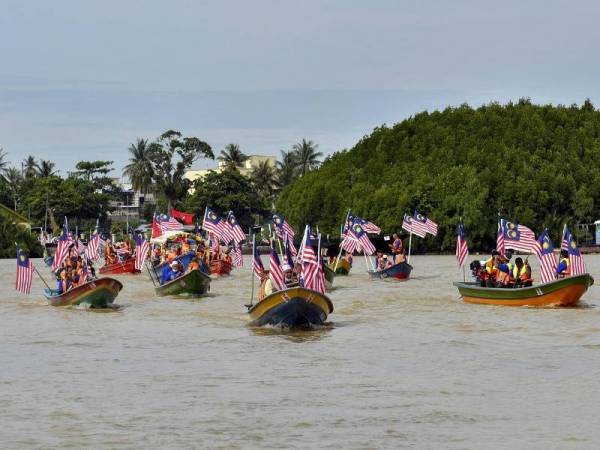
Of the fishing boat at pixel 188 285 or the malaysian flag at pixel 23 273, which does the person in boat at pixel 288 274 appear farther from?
the fishing boat at pixel 188 285

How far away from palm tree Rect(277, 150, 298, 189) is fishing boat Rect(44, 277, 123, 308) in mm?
118405

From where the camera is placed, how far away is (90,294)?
37312 mm

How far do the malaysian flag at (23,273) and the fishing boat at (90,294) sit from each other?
199cm

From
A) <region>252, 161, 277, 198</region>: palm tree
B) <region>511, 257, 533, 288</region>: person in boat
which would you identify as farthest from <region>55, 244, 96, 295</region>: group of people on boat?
<region>252, 161, 277, 198</region>: palm tree

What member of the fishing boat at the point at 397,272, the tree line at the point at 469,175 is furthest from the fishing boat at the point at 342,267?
the tree line at the point at 469,175

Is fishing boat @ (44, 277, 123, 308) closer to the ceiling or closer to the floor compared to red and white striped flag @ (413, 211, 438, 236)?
closer to the floor

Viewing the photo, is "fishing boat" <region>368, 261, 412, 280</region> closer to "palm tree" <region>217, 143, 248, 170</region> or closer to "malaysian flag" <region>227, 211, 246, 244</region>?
"malaysian flag" <region>227, 211, 246, 244</region>

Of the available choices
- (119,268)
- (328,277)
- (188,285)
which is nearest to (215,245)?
(119,268)

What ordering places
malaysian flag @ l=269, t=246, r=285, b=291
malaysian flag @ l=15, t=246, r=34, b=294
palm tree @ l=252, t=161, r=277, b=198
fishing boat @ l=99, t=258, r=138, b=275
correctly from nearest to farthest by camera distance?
malaysian flag @ l=269, t=246, r=285, b=291, malaysian flag @ l=15, t=246, r=34, b=294, fishing boat @ l=99, t=258, r=138, b=275, palm tree @ l=252, t=161, r=277, b=198

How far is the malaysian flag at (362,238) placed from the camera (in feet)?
167

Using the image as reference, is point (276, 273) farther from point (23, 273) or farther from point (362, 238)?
point (362, 238)

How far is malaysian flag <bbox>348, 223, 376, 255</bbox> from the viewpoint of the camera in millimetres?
50750

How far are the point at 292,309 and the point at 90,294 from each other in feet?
34.5

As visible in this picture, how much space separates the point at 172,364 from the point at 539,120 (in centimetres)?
9139
